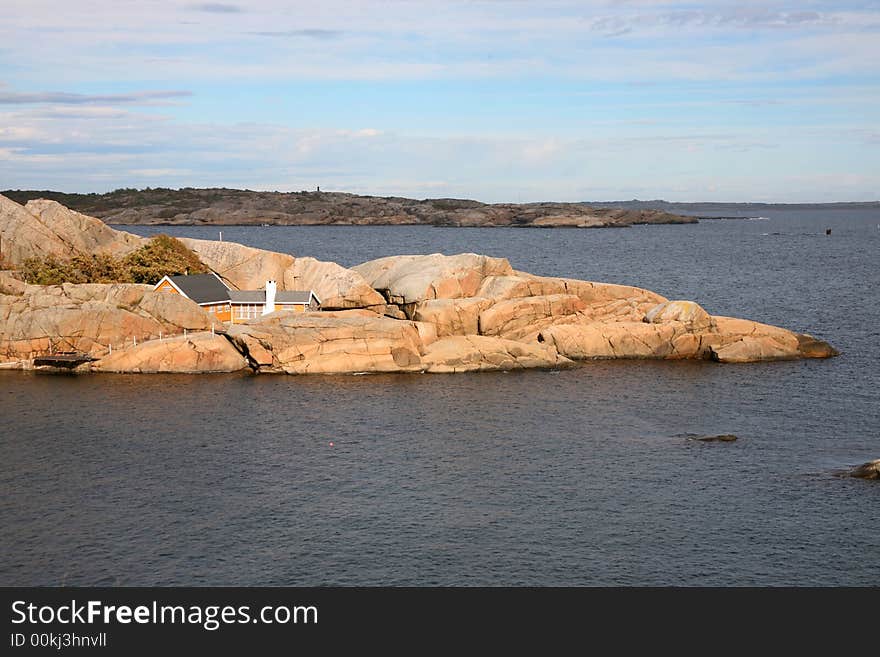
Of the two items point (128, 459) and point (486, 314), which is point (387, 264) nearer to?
point (486, 314)

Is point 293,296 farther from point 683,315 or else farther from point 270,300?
point 683,315

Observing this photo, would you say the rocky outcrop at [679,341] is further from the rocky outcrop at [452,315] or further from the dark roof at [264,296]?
the dark roof at [264,296]

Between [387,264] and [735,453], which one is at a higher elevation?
[387,264]

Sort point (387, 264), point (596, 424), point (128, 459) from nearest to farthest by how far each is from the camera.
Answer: point (128, 459) < point (596, 424) < point (387, 264)

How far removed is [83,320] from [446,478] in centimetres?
4351

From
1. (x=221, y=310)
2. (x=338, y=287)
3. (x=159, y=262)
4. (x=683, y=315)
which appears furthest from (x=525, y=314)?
(x=159, y=262)

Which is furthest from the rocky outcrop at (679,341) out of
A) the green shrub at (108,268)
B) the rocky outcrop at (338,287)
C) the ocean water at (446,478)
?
the green shrub at (108,268)

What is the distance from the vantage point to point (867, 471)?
56562 millimetres

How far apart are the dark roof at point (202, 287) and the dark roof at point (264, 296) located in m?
0.99

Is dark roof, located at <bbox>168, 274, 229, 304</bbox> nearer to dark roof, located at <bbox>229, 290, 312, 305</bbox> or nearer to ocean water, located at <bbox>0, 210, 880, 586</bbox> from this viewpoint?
dark roof, located at <bbox>229, 290, 312, 305</bbox>

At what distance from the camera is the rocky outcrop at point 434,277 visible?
95.9 metres

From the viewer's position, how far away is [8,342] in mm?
87250
